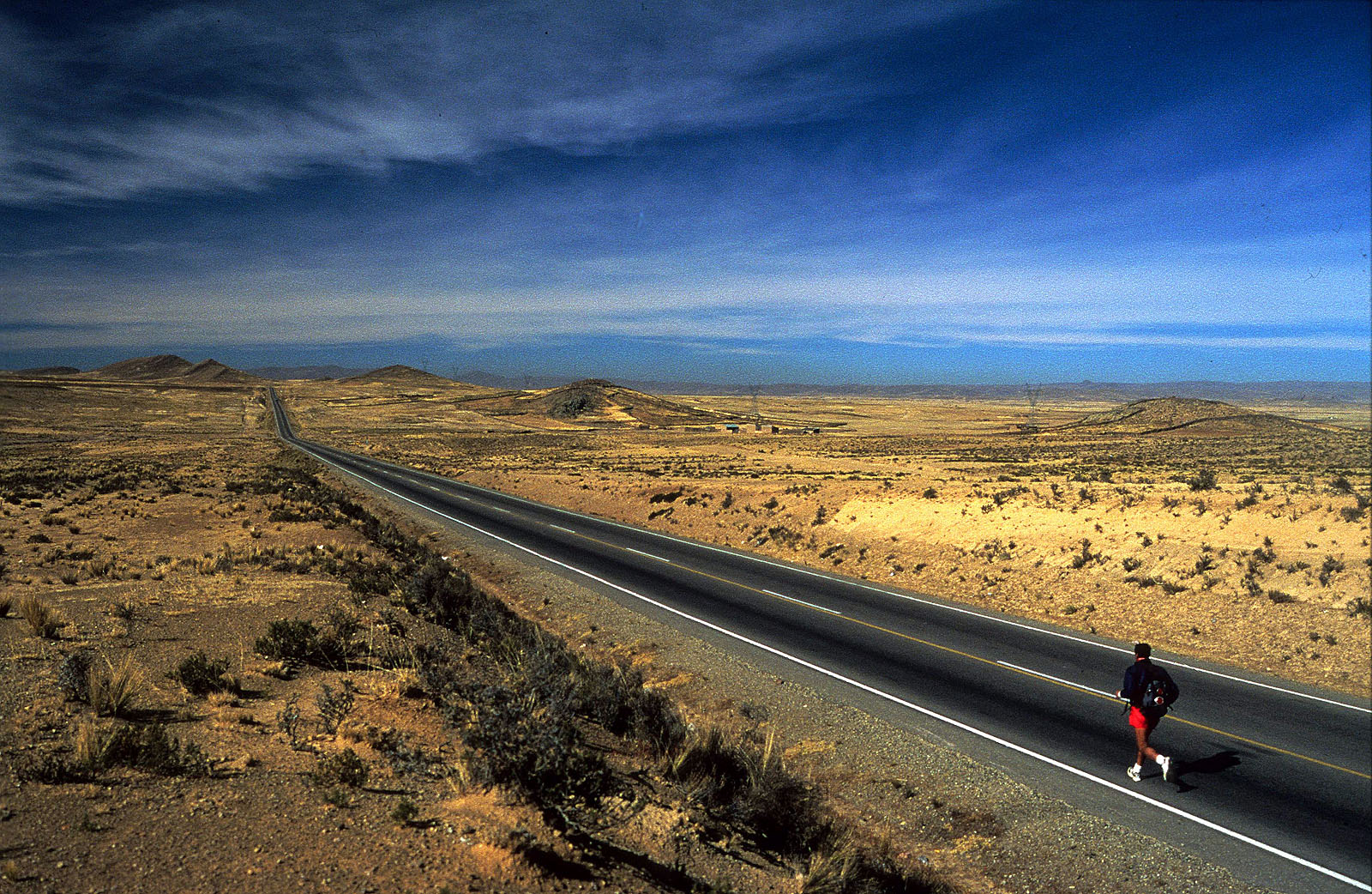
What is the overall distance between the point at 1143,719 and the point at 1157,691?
0.41m

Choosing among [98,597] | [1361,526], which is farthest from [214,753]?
[1361,526]

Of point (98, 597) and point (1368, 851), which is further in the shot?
point (98, 597)

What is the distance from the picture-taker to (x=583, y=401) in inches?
5901

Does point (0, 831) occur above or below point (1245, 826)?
above

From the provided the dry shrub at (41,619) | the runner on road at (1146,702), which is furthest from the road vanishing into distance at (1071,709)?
the dry shrub at (41,619)

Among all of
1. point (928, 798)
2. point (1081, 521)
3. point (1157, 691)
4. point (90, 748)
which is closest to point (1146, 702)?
point (1157, 691)

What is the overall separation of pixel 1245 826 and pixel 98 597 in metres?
18.2

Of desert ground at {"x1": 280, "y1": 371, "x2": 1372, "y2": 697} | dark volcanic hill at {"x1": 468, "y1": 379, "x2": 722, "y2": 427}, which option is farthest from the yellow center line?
dark volcanic hill at {"x1": 468, "y1": 379, "x2": 722, "y2": 427}

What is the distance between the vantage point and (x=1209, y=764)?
9242 millimetres

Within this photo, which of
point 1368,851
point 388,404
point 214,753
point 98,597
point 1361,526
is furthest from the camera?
point 388,404

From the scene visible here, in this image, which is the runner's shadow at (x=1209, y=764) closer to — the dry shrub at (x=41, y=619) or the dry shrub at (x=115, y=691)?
the dry shrub at (x=115, y=691)

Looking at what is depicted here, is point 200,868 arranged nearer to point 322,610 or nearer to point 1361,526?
point 322,610

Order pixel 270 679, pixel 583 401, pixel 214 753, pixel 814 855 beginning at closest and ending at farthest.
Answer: pixel 814 855
pixel 214 753
pixel 270 679
pixel 583 401

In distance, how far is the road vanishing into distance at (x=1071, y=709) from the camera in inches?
307
